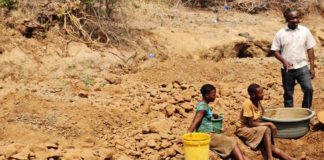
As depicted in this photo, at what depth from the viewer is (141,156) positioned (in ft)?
16.0

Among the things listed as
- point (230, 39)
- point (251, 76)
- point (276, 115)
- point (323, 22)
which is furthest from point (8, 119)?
point (323, 22)

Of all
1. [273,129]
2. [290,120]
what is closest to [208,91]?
[273,129]

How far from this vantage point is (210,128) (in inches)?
192

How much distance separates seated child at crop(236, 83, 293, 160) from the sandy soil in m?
0.17

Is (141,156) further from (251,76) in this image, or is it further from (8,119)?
(251,76)

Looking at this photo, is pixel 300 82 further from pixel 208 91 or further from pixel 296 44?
pixel 208 91

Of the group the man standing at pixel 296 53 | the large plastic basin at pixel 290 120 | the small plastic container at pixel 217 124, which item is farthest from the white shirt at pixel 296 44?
the small plastic container at pixel 217 124

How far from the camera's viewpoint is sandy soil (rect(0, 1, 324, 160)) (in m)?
5.11

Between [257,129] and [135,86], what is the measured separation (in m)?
2.31

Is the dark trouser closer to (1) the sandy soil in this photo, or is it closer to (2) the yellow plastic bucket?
(1) the sandy soil

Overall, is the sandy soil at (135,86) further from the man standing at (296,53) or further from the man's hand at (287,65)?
the man's hand at (287,65)

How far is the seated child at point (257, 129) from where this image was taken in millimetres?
4914

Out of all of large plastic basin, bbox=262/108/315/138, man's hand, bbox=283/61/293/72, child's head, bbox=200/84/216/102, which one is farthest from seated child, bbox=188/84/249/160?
man's hand, bbox=283/61/293/72

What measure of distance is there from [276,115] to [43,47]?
11.3ft
